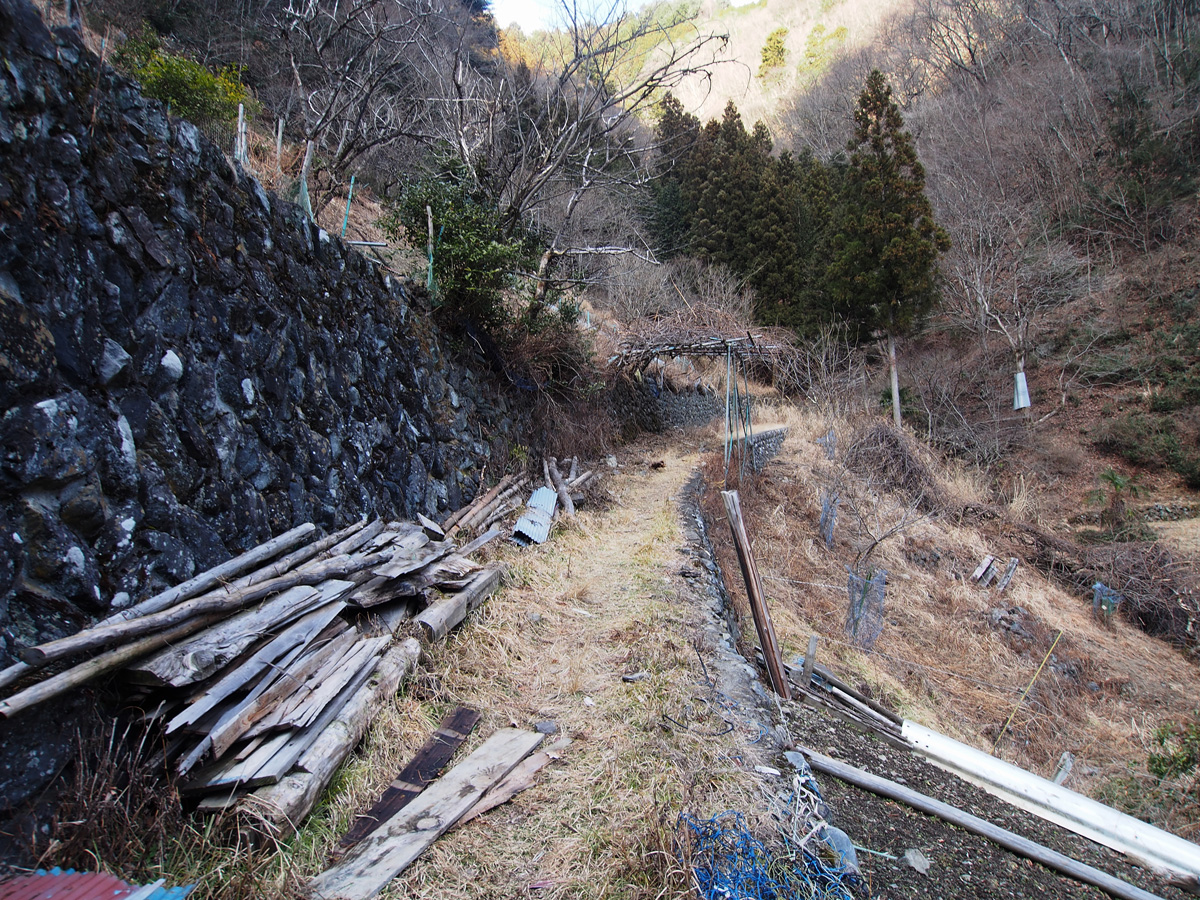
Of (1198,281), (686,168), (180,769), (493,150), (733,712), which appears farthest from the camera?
(686,168)

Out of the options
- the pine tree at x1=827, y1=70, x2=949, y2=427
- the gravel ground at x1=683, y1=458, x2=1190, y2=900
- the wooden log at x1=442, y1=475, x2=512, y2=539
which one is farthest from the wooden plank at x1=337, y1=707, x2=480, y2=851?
the pine tree at x1=827, y1=70, x2=949, y2=427

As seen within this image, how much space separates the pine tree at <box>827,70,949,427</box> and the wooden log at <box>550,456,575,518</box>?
42.4 ft

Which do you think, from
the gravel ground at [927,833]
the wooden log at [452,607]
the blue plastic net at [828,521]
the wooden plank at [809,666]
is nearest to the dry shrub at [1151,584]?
the blue plastic net at [828,521]

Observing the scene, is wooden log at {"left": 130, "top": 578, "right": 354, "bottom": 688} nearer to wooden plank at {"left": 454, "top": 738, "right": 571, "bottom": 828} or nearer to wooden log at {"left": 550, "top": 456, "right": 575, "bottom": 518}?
wooden plank at {"left": 454, "top": 738, "right": 571, "bottom": 828}

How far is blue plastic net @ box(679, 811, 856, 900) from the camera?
232 centimetres

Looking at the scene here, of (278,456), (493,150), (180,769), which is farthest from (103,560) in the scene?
(493,150)

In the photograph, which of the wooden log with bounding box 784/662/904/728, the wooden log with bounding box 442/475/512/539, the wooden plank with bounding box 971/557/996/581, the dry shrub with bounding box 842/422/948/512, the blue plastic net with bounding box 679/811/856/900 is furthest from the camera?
the dry shrub with bounding box 842/422/948/512

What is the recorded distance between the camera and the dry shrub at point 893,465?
13.2 metres

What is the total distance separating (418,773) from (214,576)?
157cm

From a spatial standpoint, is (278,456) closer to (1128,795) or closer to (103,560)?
(103,560)

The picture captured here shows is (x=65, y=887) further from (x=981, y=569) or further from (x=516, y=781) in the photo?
(x=981, y=569)

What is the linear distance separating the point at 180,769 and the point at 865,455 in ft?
46.6

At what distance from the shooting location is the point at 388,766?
3133 millimetres

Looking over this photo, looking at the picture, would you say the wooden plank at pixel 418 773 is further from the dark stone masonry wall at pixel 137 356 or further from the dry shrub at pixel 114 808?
the dark stone masonry wall at pixel 137 356
